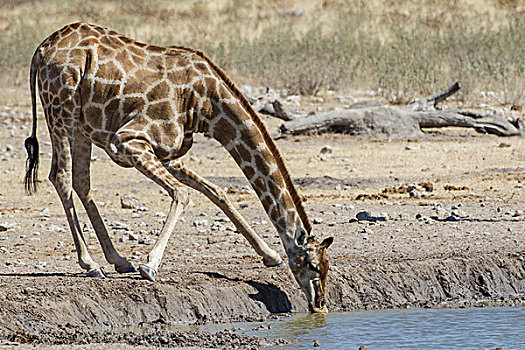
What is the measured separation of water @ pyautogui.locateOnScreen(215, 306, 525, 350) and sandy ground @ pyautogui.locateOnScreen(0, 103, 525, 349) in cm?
33

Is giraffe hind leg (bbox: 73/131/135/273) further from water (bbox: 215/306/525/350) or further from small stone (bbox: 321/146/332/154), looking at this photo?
small stone (bbox: 321/146/332/154)

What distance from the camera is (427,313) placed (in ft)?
24.4

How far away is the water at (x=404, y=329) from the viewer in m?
6.45

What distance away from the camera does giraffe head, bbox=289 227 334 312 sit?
22.5 ft

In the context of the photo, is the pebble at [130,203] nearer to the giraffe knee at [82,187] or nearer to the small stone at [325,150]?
the giraffe knee at [82,187]

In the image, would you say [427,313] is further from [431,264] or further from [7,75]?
[7,75]

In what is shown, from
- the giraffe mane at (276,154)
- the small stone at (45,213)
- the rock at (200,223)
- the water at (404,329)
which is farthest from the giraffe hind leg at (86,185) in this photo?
the small stone at (45,213)

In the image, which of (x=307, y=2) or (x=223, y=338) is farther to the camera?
(x=307, y=2)

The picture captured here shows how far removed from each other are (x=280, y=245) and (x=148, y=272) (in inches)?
98.5

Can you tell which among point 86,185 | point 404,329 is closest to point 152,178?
point 86,185

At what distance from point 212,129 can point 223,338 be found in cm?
201

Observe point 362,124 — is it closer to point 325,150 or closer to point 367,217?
point 325,150

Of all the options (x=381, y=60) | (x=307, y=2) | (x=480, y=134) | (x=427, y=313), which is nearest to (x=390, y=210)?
(x=427, y=313)

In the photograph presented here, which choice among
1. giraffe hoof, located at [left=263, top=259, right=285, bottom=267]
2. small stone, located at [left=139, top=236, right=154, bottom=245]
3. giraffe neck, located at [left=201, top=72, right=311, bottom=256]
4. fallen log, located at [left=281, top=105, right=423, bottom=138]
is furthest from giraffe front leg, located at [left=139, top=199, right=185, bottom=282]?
fallen log, located at [left=281, top=105, right=423, bottom=138]
